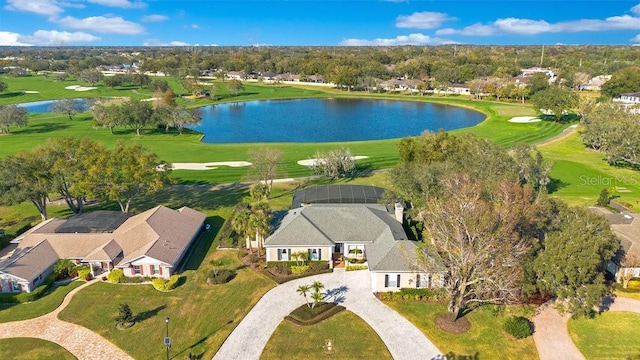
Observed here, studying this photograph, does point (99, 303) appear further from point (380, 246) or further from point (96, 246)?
point (380, 246)

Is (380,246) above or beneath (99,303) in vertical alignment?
above

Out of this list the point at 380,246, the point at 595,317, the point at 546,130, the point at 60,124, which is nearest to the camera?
the point at 595,317

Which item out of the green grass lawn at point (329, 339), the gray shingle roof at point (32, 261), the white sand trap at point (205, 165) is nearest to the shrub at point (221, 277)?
the green grass lawn at point (329, 339)

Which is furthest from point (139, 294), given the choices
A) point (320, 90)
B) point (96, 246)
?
point (320, 90)

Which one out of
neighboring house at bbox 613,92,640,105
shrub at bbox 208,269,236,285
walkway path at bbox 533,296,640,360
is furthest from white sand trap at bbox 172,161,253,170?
neighboring house at bbox 613,92,640,105

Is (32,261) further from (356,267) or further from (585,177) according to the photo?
(585,177)

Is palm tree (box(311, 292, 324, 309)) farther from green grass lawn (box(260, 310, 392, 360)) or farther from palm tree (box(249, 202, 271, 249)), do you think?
palm tree (box(249, 202, 271, 249))

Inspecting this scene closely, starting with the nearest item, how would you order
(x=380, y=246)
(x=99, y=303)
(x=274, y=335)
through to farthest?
(x=274, y=335) → (x=99, y=303) → (x=380, y=246)
